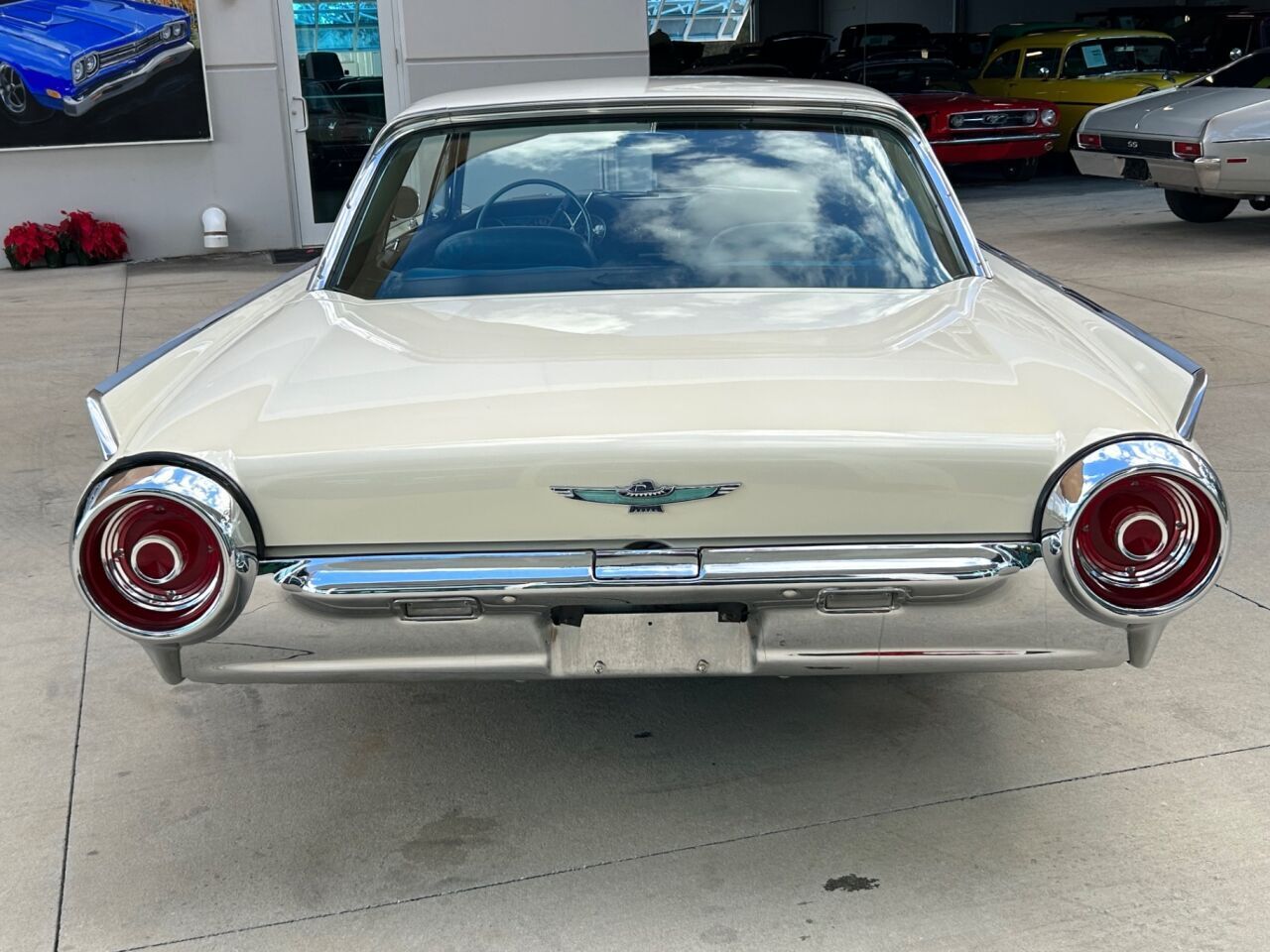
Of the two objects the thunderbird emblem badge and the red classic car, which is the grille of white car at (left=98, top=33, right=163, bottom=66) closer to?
the red classic car

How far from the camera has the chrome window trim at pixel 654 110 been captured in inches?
135

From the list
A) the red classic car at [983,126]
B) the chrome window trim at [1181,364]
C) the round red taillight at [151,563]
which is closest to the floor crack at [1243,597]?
the chrome window trim at [1181,364]

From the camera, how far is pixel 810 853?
270 cm

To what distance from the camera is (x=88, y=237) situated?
426 inches

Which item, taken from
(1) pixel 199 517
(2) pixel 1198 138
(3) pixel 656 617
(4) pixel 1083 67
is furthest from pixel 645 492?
(4) pixel 1083 67

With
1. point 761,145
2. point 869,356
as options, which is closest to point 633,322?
point 869,356

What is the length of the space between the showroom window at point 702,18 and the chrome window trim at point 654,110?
36373mm

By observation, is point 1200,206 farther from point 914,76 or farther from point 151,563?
point 151,563

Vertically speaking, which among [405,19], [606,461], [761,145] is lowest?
[606,461]

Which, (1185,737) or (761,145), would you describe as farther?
(761,145)

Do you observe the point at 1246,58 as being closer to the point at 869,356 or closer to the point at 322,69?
the point at 322,69

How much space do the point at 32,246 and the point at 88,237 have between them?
42cm

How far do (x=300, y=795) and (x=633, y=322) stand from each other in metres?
1.25

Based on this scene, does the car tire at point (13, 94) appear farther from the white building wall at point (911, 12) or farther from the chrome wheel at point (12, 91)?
the white building wall at point (911, 12)
